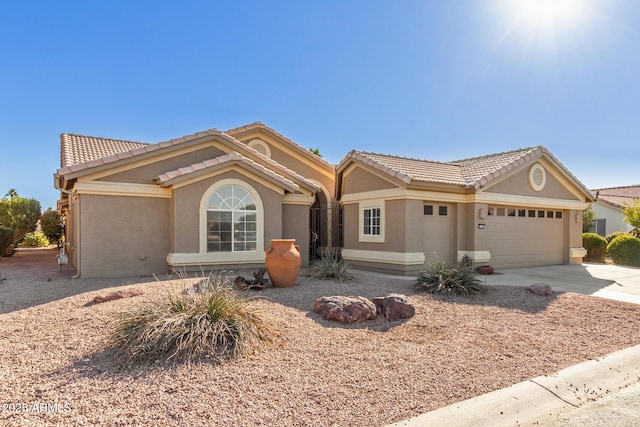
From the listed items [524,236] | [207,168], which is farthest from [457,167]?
[207,168]

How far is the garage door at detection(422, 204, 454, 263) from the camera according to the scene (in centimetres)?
1370

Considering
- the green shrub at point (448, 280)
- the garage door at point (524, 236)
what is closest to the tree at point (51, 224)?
the green shrub at point (448, 280)

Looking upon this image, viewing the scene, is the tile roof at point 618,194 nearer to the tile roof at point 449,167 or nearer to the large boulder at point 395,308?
the tile roof at point 449,167

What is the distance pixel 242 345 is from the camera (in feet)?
17.1

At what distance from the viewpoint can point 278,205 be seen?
13391 millimetres

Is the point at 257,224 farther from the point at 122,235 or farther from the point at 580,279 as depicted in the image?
the point at 580,279

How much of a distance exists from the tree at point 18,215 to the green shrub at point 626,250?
3053 centimetres

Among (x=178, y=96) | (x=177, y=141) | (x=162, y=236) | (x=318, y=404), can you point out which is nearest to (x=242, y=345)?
(x=318, y=404)

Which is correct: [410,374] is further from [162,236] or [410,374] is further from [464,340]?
[162,236]

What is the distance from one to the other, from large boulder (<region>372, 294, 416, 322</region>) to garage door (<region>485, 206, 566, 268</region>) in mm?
8798

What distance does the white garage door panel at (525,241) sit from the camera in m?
15.0

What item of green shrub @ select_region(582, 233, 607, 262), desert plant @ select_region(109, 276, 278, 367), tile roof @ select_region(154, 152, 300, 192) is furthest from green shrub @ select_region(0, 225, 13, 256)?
green shrub @ select_region(582, 233, 607, 262)

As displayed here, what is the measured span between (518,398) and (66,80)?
16541 mm

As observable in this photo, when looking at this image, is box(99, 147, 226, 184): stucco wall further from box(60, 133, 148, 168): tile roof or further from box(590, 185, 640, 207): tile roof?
box(590, 185, 640, 207): tile roof
